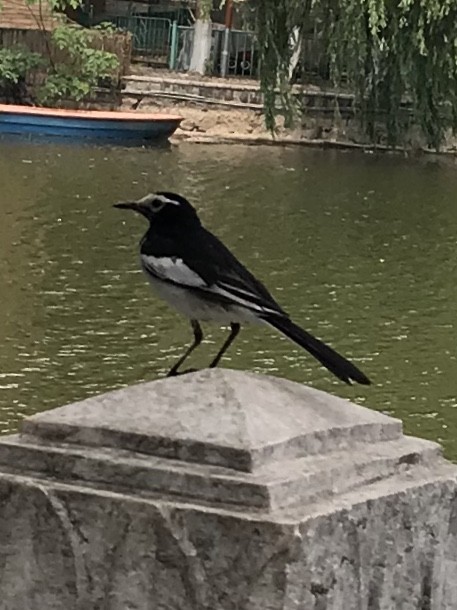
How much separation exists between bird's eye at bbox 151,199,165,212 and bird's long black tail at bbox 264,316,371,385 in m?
0.41

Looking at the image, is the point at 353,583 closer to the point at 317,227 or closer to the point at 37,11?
the point at 317,227

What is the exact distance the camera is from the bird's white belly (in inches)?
86.0

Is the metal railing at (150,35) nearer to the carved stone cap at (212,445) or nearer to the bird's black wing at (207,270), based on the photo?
the bird's black wing at (207,270)

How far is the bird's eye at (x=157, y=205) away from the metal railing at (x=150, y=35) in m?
25.7

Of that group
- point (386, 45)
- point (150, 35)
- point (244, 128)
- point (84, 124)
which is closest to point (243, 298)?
point (386, 45)

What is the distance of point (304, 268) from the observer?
10156mm

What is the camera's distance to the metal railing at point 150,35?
92.0 feet

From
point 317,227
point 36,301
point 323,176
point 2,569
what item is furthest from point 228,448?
point 323,176

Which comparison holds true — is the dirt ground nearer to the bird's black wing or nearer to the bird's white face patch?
the bird's white face patch

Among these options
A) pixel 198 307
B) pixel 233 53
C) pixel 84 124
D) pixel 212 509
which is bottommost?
pixel 84 124

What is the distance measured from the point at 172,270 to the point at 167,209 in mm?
136

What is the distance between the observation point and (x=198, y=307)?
2307 mm

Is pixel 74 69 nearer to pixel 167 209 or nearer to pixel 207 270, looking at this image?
pixel 167 209

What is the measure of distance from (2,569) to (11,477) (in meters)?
0.08
